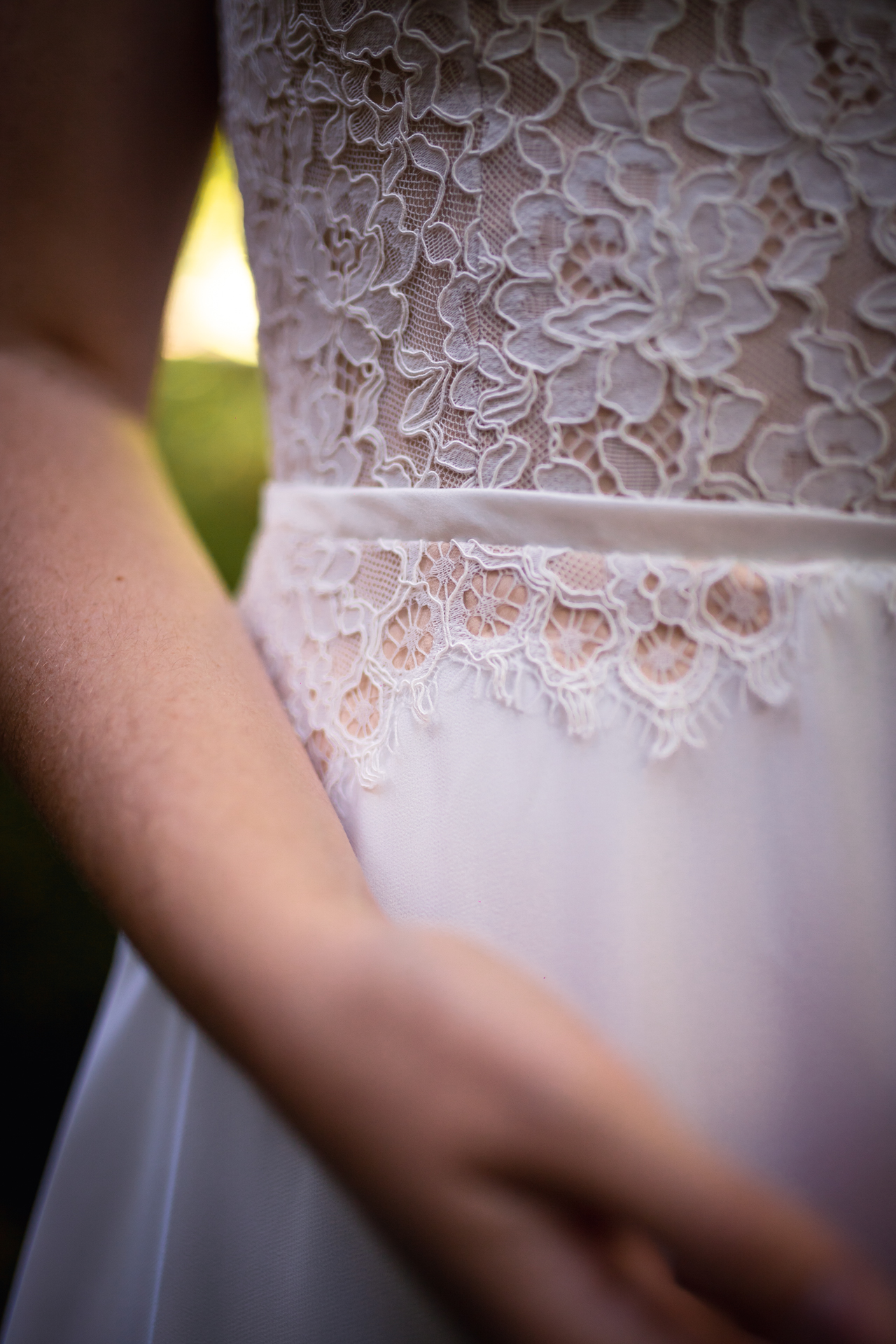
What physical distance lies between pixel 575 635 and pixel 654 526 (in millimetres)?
82

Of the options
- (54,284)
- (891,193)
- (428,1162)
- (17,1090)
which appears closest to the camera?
(428,1162)

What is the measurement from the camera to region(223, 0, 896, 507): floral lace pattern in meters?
0.46

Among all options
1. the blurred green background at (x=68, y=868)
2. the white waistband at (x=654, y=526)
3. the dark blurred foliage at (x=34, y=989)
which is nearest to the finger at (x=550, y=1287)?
the white waistband at (x=654, y=526)

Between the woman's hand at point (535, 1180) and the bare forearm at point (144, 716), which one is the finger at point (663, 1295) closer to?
the woman's hand at point (535, 1180)

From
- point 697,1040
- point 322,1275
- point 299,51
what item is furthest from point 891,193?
point 322,1275

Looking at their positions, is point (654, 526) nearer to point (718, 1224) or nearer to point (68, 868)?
point (718, 1224)

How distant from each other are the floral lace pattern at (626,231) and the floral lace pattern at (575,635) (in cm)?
5

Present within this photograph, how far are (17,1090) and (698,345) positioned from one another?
90.7 inches

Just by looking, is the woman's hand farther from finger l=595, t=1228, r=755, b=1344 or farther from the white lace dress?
the white lace dress

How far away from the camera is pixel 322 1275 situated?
50cm

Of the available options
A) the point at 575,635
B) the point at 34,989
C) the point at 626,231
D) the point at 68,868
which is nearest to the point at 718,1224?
the point at 575,635

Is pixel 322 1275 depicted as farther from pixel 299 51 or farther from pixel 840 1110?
pixel 299 51

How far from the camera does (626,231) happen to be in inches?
Answer: 18.6

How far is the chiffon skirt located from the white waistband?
4 centimetres
